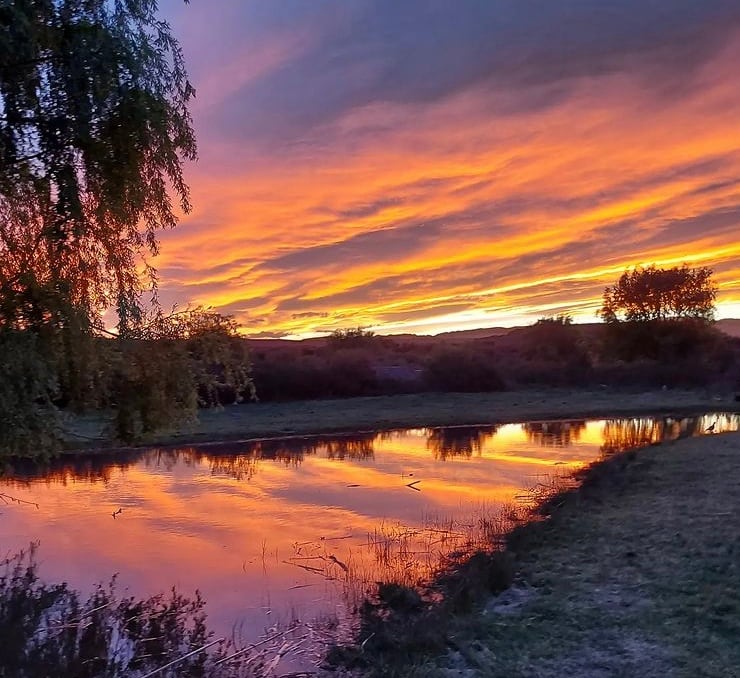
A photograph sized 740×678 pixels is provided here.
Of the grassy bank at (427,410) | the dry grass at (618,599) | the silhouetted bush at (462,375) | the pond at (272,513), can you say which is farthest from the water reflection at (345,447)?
the silhouetted bush at (462,375)

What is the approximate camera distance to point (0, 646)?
848cm

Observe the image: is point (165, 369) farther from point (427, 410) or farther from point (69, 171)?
point (427, 410)

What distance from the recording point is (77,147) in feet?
27.9

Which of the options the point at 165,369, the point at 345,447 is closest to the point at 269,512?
the point at 165,369

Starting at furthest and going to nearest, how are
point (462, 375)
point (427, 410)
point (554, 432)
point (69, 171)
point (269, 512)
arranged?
1. point (462, 375)
2. point (427, 410)
3. point (554, 432)
4. point (269, 512)
5. point (69, 171)

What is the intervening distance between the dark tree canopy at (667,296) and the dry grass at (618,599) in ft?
144

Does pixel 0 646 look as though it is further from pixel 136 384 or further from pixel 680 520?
pixel 680 520

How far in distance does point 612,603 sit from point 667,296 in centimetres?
5136

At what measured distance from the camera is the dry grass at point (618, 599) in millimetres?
6941

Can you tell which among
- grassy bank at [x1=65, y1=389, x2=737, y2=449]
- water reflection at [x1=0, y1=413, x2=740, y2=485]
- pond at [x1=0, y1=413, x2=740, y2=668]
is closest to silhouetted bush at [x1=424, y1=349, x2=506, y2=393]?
grassy bank at [x1=65, y1=389, x2=737, y2=449]

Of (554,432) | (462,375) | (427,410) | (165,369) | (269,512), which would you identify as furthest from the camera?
(462,375)

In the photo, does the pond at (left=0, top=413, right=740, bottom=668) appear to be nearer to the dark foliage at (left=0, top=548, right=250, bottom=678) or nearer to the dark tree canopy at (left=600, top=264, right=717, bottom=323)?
the dark foliage at (left=0, top=548, right=250, bottom=678)

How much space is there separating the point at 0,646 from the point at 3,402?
9.35ft

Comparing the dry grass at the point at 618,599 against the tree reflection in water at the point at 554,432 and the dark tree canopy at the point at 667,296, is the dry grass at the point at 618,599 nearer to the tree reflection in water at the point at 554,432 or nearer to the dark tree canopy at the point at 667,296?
the tree reflection in water at the point at 554,432
